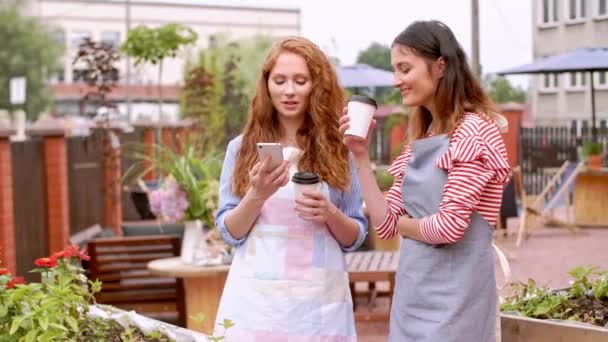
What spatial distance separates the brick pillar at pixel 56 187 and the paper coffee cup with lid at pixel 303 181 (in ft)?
25.8

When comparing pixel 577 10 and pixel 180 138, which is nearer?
pixel 180 138

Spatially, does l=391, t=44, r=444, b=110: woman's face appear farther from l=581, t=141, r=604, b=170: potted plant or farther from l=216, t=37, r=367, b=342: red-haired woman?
l=581, t=141, r=604, b=170: potted plant

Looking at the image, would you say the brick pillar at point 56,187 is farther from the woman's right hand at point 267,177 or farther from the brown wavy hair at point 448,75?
the brown wavy hair at point 448,75

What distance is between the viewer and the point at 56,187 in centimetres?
1105

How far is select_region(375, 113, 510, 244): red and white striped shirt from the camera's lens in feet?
9.36

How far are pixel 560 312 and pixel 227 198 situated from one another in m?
0.98

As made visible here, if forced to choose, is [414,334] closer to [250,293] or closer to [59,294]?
[250,293]

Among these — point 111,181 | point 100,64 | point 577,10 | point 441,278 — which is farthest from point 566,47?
point 441,278

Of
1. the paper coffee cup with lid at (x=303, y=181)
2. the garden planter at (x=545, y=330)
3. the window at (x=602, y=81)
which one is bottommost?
the garden planter at (x=545, y=330)

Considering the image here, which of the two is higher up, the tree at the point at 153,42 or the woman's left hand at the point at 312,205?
the tree at the point at 153,42

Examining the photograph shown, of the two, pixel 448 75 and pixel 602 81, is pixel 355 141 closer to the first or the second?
pixel 448 75

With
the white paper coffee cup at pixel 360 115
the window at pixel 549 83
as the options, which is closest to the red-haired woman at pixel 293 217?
the white paper coffee cup at pixel 360 115

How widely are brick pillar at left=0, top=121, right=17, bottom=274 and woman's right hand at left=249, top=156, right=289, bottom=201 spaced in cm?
618

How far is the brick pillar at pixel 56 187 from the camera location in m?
10.9
